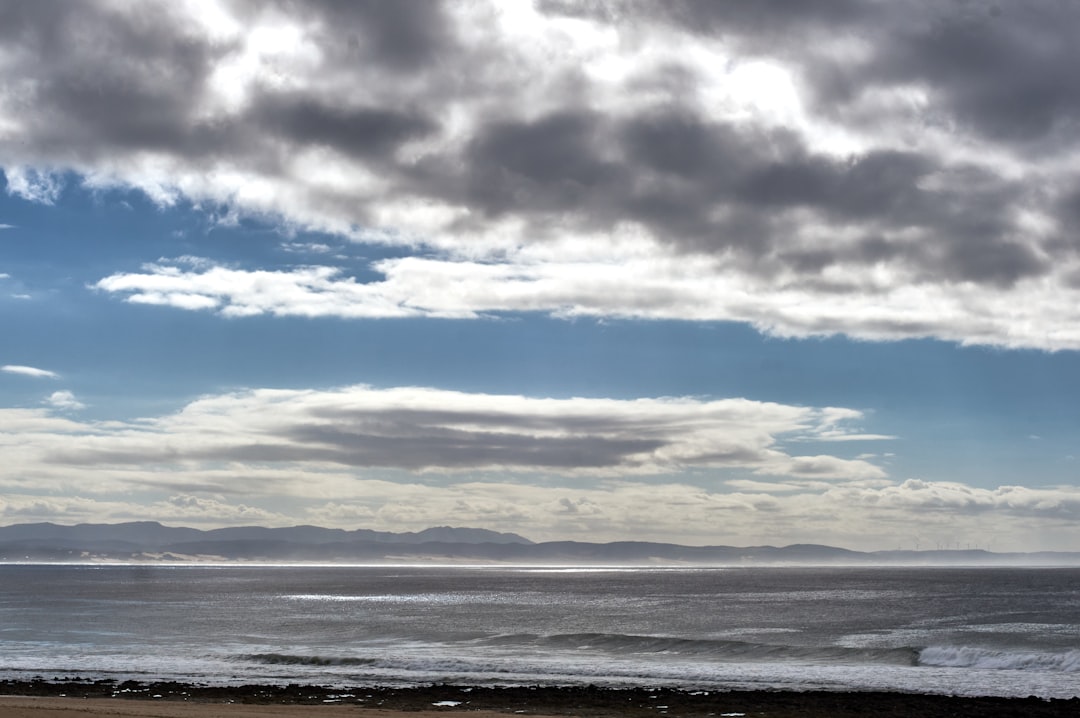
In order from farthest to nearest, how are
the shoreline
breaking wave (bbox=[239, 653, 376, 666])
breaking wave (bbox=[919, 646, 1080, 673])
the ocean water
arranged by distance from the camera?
breaking wave (bbox=[239, 653, 376, 666])
breaking wave (bbox=[919, 646, 1080, 673])
the ocean water
the shoreline

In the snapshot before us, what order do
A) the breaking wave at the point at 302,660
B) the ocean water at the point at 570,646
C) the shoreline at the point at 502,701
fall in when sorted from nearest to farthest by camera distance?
the shoreline at the point at 502,701 < the ocean water at the point at 570,646 < the breaking wave at the point at 302,660

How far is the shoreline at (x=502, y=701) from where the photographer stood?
3297 centimetres

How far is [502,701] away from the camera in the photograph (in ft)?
119

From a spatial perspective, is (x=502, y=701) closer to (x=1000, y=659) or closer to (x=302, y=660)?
(x=302, y=660)

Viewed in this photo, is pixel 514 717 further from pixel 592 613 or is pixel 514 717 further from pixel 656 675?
pixel 592 613

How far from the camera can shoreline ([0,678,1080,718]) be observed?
32969 millimetres

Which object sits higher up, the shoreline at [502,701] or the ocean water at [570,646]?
the shoreline at [502,701]

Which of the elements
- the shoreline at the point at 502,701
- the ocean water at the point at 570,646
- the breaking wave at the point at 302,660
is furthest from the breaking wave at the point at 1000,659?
the breaking wave at the point at 302,660

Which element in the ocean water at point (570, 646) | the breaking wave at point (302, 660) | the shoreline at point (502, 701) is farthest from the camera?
the breaking wave at point (302, 660)

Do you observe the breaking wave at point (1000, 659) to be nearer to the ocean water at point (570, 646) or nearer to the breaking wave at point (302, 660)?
the ocean water at point (570, 646)

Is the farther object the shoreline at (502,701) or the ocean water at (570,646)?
the ocean water at (570,646)

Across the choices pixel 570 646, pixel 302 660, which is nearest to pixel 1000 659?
pixel 570 646

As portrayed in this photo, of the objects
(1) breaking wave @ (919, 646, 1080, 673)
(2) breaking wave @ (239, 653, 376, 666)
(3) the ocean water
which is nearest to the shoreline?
(3) the ocean water

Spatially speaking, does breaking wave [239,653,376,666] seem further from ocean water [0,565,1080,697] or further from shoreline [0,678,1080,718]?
shoreline [0,678,1080,718]
